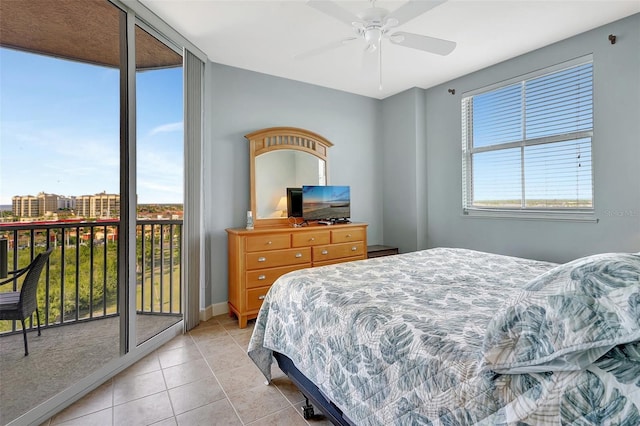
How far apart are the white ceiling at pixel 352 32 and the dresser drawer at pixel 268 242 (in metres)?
1.77

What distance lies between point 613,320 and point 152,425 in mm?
2128

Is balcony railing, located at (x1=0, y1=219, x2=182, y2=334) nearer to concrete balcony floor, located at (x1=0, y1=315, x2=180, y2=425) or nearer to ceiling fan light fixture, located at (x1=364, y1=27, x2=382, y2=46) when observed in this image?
concrete balcony floor, located at (x1=0, y1=315, x2=180, y2=425)

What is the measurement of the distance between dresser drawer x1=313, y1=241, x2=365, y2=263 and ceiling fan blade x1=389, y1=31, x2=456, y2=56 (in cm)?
220

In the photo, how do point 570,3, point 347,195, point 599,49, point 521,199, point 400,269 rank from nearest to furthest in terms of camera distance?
point 400,269 → point 570,3 → point 599,49 → point 521,199 → point 347,195

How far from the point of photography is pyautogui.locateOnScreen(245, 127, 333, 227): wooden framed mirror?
3691 mm

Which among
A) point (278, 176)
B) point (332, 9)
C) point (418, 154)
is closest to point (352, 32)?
point (332, 9)

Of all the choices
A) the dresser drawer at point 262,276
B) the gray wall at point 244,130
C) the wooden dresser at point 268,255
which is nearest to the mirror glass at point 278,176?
the gray wall at point 244,130

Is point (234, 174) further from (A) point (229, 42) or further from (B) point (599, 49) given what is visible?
(B) point (599, 49)

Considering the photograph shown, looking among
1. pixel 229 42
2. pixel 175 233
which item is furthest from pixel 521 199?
pixel 175 233

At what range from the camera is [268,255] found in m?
3.26

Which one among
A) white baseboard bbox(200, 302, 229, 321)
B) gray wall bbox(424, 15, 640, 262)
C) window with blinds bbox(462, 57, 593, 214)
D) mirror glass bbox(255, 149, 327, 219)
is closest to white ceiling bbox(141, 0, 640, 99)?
gray wall bbox(424, 15, 640, 262)

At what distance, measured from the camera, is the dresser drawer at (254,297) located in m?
3.17

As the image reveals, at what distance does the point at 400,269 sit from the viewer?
2.21 metres

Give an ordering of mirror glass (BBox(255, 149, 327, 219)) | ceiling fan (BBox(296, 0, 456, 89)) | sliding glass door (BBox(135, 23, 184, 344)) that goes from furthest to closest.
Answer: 1. mirror glass (BBox(255, 149, 327, 219))
2. sliding glass door (BBox(135, 23, 184, 344))
3. ceiling fan (BBox(296, 0, 456, 89))
